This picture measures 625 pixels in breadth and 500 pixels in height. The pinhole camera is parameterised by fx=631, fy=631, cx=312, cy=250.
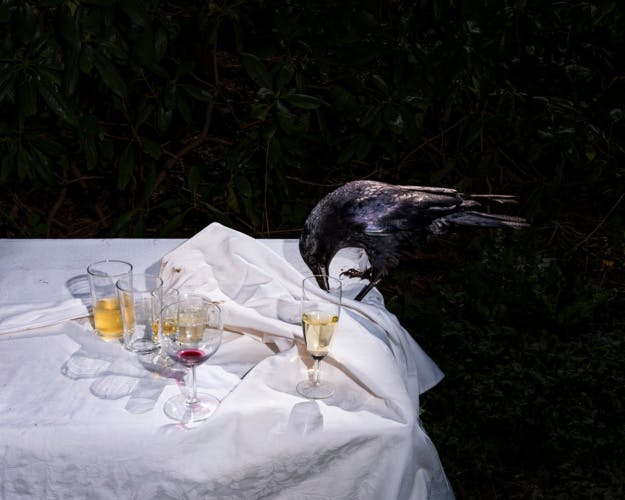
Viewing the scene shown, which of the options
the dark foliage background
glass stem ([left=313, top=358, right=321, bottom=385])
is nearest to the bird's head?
glass stem ([left=313, top=358, right=321, bottom=385])

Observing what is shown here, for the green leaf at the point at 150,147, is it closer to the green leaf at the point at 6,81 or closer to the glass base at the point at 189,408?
the green leaf at the point at 6,81

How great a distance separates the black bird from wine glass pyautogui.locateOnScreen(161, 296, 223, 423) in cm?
51

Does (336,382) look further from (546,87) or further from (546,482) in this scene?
(546,87)

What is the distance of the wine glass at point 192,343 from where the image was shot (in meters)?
1.06

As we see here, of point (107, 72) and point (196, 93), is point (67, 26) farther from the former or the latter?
point (196, 93)

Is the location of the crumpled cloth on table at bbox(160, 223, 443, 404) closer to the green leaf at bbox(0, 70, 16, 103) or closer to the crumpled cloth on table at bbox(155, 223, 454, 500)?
the crumpled cloth on table at bbox(155, 223, 454, 500)

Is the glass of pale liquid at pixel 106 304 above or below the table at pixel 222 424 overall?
above

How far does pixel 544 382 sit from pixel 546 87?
6.16 ft

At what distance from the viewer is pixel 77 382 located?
1.14 meters

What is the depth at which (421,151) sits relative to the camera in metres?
3.78

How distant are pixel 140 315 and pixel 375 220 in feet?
2.02

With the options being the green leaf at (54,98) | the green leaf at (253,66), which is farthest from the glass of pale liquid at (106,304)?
the green leaf at (253,66)

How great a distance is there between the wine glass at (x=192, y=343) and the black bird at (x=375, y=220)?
51 centimetres

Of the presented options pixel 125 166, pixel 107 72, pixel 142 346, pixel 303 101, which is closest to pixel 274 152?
pixel 303 101
